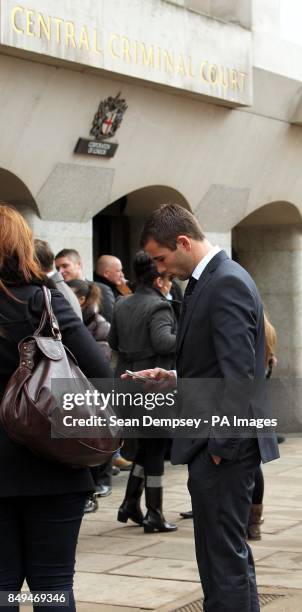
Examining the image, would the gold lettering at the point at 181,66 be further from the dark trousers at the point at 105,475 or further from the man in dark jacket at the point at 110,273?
the dark trousers at the point at 105,475

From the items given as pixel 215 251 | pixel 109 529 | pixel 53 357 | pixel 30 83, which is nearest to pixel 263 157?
pixel 30 83

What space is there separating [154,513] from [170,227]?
3.54 meters

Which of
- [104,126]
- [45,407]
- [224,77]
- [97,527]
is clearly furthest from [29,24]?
[45,407]

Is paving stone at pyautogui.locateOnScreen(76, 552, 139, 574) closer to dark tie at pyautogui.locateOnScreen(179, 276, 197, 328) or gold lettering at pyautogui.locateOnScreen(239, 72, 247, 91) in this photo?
dark tie at pyautogui.locateOnScreen(179, 276, 197, 328)

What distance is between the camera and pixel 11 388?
361 cm

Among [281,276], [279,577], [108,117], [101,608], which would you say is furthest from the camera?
[281,276]

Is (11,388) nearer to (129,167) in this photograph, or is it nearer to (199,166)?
(129,167)

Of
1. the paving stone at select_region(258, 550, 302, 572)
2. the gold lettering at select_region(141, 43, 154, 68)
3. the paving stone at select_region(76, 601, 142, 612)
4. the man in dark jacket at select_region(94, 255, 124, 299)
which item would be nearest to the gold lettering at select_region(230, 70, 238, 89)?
the gold lettering at select_region(141, 43, 154, 68)

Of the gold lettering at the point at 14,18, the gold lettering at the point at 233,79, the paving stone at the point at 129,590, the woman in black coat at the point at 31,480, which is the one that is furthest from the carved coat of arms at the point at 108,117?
the woman in black coat at the point at 31,480

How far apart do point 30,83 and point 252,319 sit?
18.6ft

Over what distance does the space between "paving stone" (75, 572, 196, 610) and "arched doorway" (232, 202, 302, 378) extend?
8.27m

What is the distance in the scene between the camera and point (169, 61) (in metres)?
10.8

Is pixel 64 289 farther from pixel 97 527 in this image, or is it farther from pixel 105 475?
pixel 105 475

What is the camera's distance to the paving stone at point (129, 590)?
574cm
